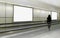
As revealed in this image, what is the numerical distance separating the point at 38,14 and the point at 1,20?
7.52 metres

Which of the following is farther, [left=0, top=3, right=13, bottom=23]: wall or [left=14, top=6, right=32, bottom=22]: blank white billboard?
[left=14, top=6, right=32, bottom=22]: blank white billboard

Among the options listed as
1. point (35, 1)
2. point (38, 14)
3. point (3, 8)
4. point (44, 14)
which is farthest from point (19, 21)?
point (44, 14)

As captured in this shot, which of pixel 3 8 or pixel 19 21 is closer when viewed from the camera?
pixel 3 8

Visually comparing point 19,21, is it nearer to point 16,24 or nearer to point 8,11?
point 16,24

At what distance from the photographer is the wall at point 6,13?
8.70 meters

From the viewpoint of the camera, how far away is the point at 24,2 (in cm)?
1012

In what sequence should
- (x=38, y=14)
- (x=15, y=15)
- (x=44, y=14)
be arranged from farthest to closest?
(x=44, y=14)
(x=38, y=14)
(x=15, y=15)

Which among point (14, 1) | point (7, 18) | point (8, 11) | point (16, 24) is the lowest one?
point (16, 24)

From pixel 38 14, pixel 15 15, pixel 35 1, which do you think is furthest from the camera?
pixel 38 14

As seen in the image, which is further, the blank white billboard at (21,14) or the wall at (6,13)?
the blank white billboard at (21,14)

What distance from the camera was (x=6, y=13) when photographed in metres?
9.18

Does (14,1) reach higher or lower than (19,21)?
higher

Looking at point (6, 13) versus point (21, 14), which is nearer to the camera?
point (6, 13)

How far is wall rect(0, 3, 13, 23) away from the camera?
28.6 ft
